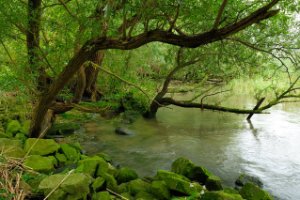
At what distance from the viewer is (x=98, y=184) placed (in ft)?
18.4

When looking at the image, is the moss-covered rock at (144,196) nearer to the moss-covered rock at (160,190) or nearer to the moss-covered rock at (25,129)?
the moss-covered rock at (160,190)

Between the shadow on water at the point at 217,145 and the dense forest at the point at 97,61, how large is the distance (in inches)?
32.9

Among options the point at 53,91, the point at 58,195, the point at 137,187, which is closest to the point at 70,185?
the point at 58,195

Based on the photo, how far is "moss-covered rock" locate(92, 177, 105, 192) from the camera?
5.51m

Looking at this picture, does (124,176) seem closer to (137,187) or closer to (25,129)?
(137,187)

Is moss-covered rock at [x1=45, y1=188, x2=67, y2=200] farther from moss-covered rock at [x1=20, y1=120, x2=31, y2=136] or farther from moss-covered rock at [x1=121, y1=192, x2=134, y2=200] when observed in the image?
moss-covered rock at [x1=20, y1=120, x2=31, y2=136]

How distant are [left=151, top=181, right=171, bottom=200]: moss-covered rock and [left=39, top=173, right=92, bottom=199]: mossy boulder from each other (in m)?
1.46

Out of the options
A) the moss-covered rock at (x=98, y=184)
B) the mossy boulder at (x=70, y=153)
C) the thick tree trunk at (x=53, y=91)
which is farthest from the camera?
the mossy boulder at (x=70, y=153)

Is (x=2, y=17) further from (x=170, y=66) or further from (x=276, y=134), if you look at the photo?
(x=276, y=134)

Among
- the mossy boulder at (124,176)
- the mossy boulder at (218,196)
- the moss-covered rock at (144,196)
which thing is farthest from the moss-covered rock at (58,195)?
the mossy boulder at (218,196)

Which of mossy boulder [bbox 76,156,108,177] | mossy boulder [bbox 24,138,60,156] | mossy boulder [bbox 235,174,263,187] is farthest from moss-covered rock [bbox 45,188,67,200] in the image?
mossy boulder [bbox 235,174,263,187]

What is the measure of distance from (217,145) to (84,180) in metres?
6.90

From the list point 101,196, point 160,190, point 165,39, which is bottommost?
point 160,190

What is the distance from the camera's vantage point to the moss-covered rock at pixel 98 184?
18.1 ft
